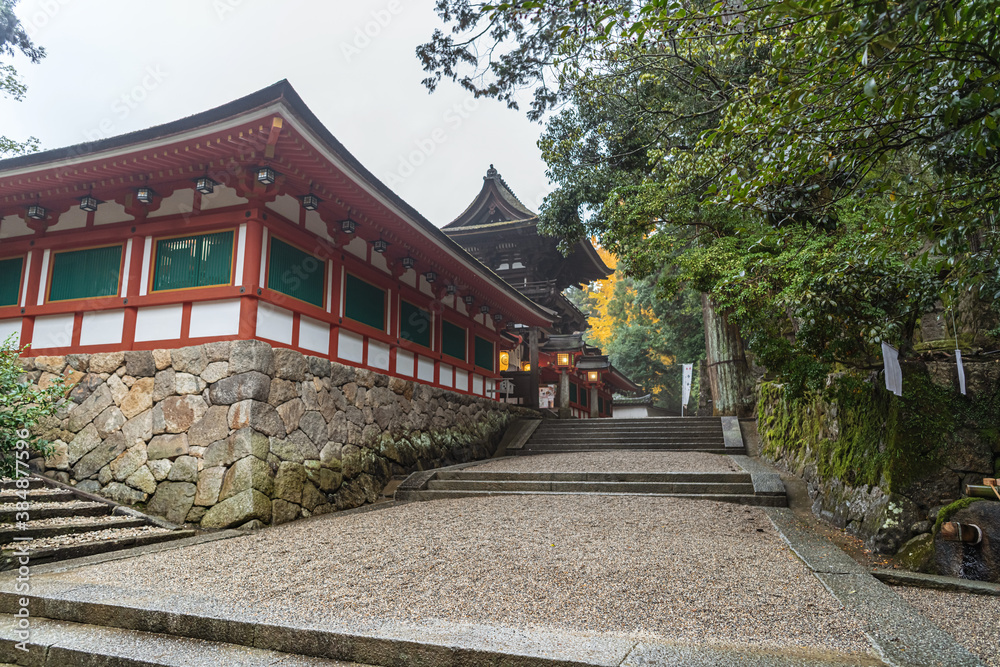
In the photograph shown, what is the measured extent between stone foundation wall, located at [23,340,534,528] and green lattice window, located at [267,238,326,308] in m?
0.91

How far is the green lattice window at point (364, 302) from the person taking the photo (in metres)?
8.88

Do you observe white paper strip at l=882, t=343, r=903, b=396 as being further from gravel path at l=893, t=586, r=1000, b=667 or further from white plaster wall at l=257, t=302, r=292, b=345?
white plaster wall at l=257, t=302, r=292, b=345

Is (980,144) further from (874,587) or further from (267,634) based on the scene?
(267,634)

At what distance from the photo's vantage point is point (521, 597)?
11.9ft

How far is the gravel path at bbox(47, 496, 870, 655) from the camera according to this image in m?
3.18

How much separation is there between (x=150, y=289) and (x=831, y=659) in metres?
8.06

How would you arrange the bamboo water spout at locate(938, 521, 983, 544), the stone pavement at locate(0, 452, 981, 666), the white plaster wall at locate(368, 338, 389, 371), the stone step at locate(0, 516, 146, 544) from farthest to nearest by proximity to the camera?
the white plaster wall at locate(368, 338, 389, 371) → the stone step at locate(0, 516, 146, 544) → the bamboo water spout at locate(938, 521, 983, 544) → the stone pavement at locate(0, 452, 981, 666)

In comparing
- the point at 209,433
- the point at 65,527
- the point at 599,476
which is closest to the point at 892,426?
the point at 599,476

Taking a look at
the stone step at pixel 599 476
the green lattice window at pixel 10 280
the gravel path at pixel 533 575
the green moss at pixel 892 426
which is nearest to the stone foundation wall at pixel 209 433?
the gravel path at pixel 533 575

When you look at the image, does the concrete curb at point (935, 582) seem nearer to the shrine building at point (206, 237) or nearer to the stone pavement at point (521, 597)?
the stone pavement at point (521, 597)

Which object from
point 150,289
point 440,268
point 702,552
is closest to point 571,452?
point 440,268

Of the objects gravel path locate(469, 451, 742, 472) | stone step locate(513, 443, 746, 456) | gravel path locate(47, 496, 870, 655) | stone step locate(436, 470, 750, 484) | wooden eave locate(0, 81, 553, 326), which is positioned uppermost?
wooden eave locate(0, 81, 553, 326)

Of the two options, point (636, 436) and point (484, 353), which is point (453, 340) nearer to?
point (484, 353)

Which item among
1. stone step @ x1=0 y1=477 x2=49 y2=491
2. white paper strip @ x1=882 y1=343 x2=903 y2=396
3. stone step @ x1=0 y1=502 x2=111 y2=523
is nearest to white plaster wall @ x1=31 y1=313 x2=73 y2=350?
stone step @ x1=0 y1=477 x2=49 y2=491
